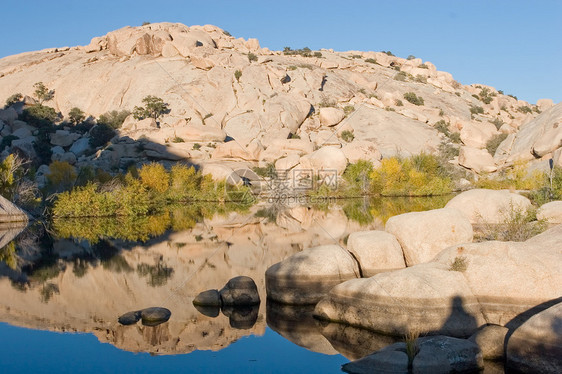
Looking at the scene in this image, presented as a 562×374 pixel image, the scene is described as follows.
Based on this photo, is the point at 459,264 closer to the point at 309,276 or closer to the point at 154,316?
the point at 309,276

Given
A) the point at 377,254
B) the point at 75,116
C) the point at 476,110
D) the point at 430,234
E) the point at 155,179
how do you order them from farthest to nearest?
1. the point at 476,110
2. the point at 75,116
3. the point at 155,179
4. the point at 430,234
5. the point at 377,254

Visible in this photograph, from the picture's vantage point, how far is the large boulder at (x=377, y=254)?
1277cm

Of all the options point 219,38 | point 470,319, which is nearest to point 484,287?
point 470,319

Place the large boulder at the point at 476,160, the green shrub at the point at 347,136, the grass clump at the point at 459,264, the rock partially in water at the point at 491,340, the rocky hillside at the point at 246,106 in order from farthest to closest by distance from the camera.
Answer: the green shrub at the point at 347,136
the large boulder at the point at 476,160
the rocky hillside at the point at 246,106
the grass clump at the point at 459,264
the rock partially in water at the point at 491,340

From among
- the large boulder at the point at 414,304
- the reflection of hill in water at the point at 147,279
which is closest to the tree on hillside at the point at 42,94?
the reflection of hill in water at the point at 147,279

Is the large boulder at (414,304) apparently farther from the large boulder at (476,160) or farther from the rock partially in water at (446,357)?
the large boulder at (476,160)

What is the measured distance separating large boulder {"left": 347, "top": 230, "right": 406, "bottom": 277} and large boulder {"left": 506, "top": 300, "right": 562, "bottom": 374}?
4.78 metres

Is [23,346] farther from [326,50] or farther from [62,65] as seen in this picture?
[326,50]

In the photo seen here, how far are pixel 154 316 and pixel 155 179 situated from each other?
32522mm

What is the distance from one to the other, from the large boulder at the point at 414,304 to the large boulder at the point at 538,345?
141 centimetres

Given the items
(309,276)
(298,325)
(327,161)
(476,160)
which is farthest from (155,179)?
(476,160)

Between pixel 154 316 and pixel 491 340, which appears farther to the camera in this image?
pixel 154 316

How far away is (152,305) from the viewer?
12.3m

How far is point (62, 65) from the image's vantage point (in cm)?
7669
